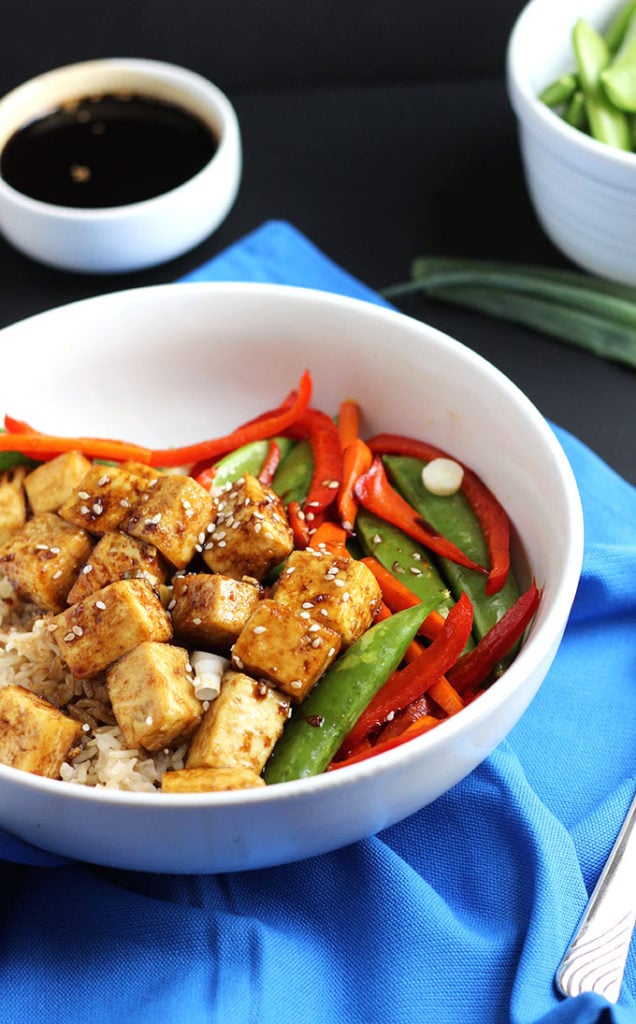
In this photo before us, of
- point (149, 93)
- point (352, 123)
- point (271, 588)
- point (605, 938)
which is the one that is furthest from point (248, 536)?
point (352, 123)

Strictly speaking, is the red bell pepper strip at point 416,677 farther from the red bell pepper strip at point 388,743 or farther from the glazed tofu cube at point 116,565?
the glazed tofu cube at point 116,565

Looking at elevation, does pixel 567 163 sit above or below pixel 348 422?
above

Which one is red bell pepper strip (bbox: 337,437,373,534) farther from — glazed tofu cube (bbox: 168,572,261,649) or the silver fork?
the silver fork

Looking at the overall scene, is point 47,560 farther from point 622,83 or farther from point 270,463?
point 622,83

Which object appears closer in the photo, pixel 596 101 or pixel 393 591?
pixel 393 591

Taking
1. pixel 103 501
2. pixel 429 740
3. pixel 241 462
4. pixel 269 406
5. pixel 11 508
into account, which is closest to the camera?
pixel 429 740

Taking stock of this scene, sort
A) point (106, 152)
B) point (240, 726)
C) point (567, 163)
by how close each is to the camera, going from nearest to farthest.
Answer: point (240, 726), point (567, 163), point (106, 152)

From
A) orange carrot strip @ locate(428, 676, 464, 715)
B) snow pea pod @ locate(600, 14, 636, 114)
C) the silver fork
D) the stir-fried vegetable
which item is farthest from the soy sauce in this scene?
the silver fork

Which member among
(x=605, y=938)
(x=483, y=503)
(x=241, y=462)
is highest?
(x=483, y=503)
